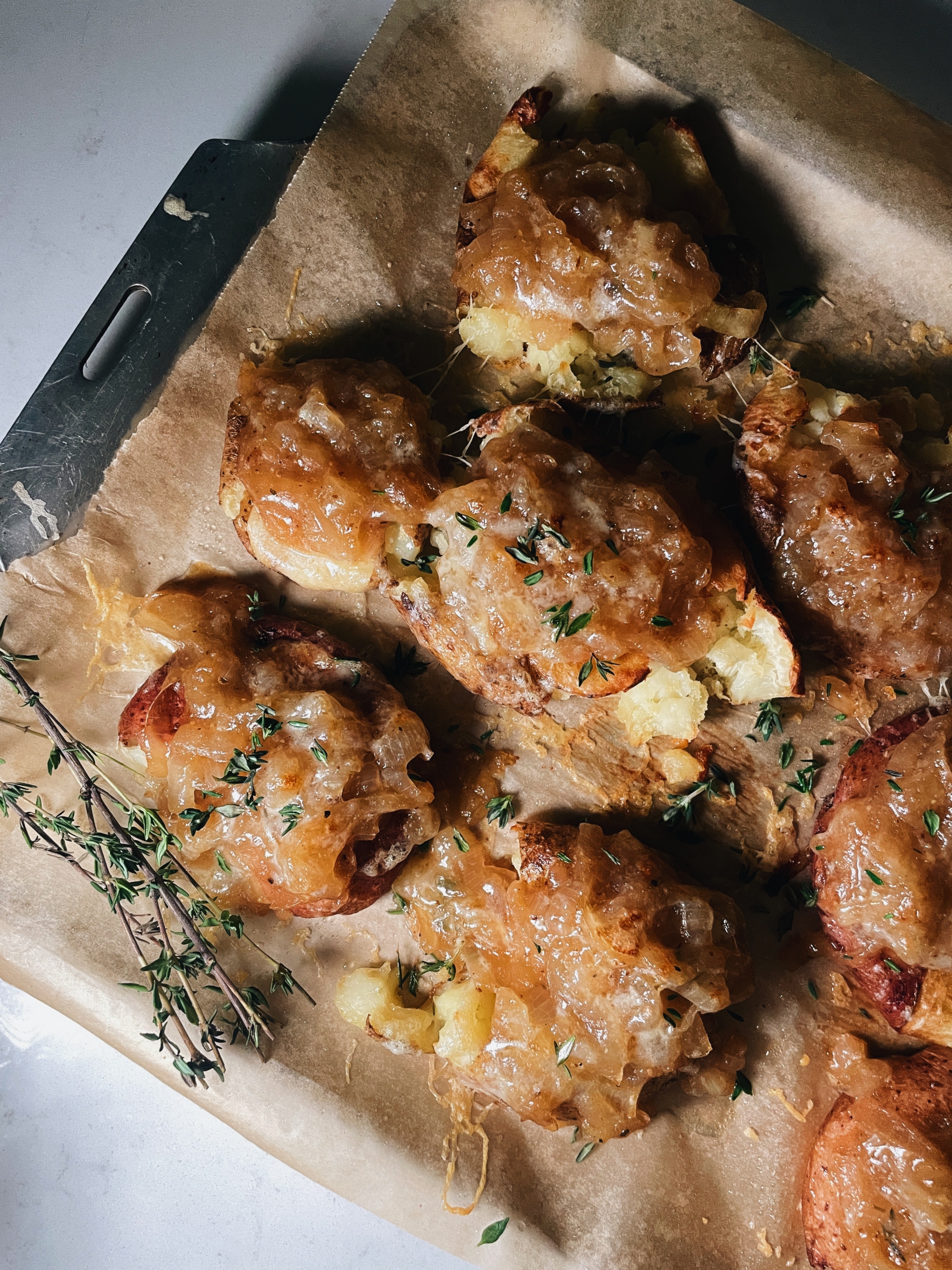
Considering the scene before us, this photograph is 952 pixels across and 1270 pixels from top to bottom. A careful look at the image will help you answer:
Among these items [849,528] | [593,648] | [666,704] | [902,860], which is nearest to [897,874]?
[902,860]

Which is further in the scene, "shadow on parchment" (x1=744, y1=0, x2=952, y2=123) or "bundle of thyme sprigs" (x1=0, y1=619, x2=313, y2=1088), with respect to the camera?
"shadow on parchment" (x1=744, y1=0, x2=952, y2=123)

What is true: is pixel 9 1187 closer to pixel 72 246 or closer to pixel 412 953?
pixel 412 953

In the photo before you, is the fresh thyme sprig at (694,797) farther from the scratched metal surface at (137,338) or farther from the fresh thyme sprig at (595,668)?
the scratched metal surface at (137,338)

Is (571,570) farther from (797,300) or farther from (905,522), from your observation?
(797,300)

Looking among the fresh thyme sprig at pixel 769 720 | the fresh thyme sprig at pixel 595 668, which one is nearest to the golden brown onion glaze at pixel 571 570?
the fresh thyme sprig at pixel 595 668

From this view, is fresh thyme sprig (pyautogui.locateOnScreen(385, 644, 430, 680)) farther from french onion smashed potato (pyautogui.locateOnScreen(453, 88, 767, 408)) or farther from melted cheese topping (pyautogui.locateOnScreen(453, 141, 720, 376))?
melted cheese topping (pyautogui.locateOnScreen(453, 141, 720, 376))

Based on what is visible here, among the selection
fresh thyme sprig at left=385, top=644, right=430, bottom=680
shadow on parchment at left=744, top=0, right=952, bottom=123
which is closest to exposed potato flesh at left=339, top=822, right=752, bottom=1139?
fresh thyme sprig at left=385, top=644, right=430, bottom=680

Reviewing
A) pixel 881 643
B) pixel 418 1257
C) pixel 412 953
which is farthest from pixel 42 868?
pixel 881 643
